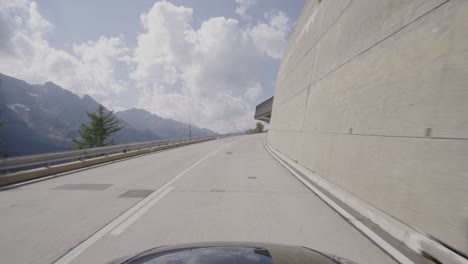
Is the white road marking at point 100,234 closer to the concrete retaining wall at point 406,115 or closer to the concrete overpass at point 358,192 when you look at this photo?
the concrete overpass at point 358,192

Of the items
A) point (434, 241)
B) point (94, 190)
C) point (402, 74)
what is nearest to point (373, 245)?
point (434, 241)

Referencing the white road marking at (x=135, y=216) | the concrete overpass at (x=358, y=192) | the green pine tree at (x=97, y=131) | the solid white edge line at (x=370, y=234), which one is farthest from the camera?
the green pine tree at (x=97, y=131)

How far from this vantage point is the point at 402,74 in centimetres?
444

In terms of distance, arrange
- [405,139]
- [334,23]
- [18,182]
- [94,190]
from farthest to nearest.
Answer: [334,23]
[18,182]
[94,190]
[405,139]

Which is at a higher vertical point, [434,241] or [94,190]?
[434,241]

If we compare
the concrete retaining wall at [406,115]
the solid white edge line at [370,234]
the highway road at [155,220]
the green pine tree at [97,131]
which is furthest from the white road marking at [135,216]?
the green pine tree at [97,131]

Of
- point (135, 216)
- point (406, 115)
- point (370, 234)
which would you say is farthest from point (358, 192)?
point (135, 216)

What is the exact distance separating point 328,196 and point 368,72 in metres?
3.48

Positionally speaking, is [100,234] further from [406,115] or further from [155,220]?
[406,115]

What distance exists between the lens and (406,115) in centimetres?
414

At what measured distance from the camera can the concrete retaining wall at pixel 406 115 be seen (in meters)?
3.17

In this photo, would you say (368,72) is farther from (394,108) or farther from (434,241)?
(434,241)

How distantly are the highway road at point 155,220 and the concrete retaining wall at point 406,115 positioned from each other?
39.8 inches

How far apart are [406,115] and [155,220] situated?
5.24 m
